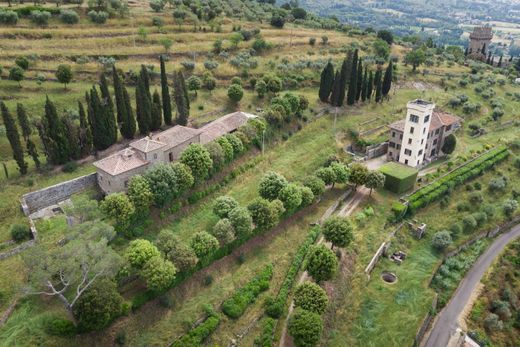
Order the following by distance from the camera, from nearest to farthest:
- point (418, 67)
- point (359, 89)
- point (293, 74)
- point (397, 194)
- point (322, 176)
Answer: point (322, 176)
point (397, 194)
point (359, 89)
point (293, 74)
point (418, 67)

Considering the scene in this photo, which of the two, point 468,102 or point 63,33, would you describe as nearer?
point 63,33

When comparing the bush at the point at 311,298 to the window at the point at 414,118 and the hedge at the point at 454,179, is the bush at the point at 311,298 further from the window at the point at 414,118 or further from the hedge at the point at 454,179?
the window at the point at 414,118

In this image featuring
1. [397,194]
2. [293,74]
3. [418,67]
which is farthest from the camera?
[418,67]

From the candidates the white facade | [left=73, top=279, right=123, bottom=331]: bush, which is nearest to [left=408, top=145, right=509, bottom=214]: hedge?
the white facade

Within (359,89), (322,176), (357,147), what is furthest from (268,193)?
(359,89)

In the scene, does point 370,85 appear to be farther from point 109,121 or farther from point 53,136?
point 53,136

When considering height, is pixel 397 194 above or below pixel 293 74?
below

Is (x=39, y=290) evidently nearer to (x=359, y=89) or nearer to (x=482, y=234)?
(x=482, y=234)

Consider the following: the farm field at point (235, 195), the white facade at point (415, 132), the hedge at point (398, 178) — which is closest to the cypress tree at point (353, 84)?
the farm field at point (235, 195)
